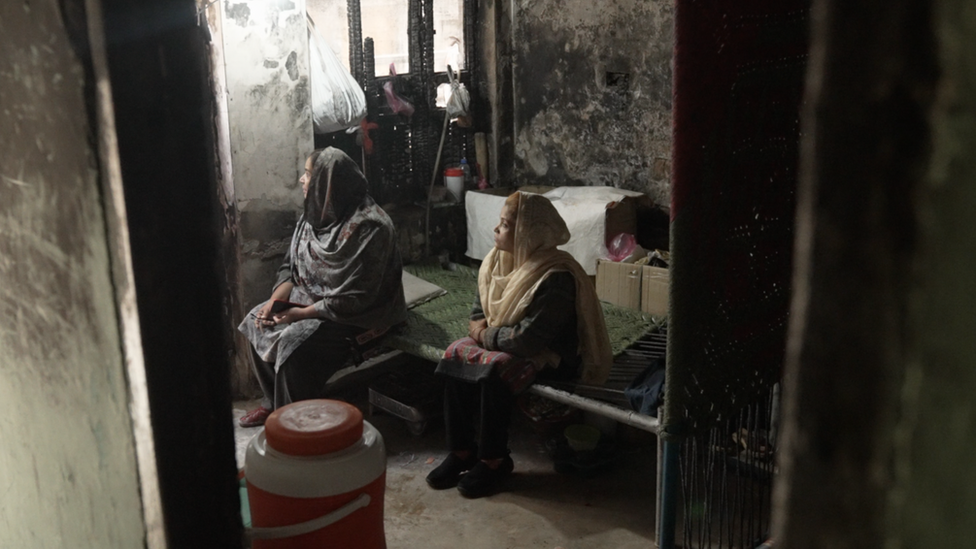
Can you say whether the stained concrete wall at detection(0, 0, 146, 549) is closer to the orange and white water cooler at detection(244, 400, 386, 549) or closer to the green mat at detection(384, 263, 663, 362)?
the orange and white water cooler at detection(244, 400, 386, 549)

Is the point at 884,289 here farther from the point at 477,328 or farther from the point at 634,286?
the point at 634,286

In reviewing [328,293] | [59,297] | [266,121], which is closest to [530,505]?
[328,293]

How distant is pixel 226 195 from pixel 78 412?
10.3 feet

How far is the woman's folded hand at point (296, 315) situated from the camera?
12.6 ft

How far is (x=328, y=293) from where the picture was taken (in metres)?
3.80

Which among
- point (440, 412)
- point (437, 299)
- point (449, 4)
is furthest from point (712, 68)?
point (449, 4)

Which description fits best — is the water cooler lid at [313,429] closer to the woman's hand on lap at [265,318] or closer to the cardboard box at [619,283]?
the woman's hand on lap at [265,318]

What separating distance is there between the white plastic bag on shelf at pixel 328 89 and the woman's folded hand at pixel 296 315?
3.69 ft

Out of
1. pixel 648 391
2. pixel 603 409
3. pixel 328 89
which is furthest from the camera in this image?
pixel 328 89

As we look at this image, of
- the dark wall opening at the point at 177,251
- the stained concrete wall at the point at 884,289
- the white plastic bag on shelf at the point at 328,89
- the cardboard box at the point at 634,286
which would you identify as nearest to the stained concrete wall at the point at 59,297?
the dark wall opening at the point at 177,251

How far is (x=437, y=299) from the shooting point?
4.52 m

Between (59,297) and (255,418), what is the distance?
10.1 feet

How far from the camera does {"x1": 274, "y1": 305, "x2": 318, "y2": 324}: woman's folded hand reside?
3.83m

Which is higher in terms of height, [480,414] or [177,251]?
[177,251]
